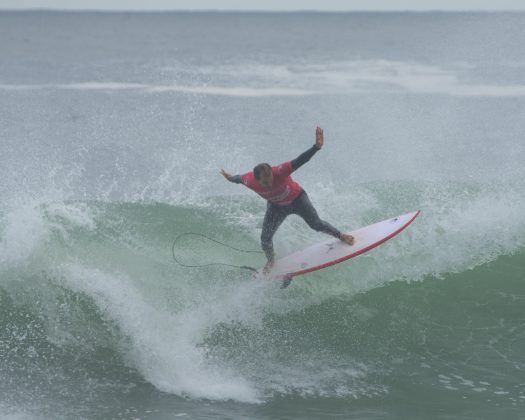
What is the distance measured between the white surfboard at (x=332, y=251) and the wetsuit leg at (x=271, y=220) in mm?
350

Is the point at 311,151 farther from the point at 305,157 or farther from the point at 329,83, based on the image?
the point at 329,83

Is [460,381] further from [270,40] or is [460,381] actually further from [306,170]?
[270,40]

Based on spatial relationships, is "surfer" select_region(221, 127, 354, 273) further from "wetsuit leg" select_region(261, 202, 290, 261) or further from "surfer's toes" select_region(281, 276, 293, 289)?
"surfer's toes" select_region(281, 276, 293, 289)

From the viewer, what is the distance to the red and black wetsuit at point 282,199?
327 inches

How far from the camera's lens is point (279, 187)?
8391mm

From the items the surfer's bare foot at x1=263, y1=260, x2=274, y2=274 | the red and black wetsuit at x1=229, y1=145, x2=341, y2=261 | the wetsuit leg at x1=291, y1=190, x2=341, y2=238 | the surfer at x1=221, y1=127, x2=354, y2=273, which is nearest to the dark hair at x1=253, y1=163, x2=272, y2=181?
the surfer at x1=221, y1=127, x2=354, y2=273

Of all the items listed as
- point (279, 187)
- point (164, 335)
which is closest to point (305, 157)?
point (279, 187)

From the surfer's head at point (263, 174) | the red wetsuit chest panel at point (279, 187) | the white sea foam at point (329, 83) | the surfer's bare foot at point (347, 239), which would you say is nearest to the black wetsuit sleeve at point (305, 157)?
the red wetsuit chest panel at point (279, 187)

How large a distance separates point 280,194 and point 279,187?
0.11 metres

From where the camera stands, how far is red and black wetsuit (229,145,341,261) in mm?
8312

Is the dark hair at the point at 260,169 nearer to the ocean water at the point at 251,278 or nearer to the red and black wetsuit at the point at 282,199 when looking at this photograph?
the red and black wetsuit at the point at 282,199

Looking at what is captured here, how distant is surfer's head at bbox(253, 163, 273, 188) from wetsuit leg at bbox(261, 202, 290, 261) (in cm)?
55

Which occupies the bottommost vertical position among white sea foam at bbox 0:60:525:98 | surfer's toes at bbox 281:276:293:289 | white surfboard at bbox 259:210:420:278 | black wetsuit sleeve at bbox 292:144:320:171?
surfer's toes at bbox 281:276:293:289

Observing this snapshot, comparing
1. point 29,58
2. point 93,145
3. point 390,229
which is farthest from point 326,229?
point 29,58
